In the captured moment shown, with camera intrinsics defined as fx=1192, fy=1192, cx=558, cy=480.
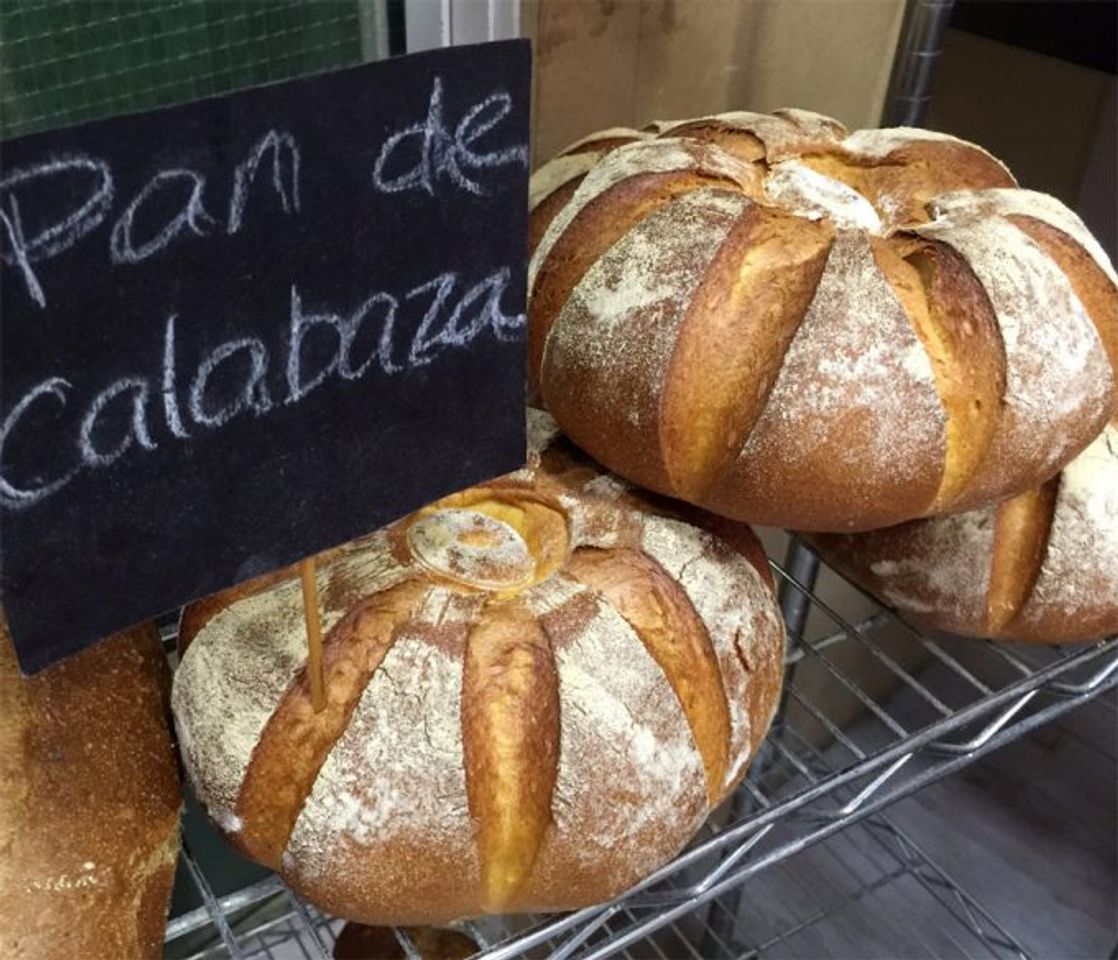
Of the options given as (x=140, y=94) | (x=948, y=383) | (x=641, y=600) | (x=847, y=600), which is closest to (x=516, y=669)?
(x=641, y=600)

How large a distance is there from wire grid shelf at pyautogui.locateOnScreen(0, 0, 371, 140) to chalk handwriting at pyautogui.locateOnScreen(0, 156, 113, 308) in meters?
0.45

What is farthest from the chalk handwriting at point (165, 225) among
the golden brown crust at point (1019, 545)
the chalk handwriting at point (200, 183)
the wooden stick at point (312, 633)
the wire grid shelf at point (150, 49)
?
the golden brown crust at point (1019, 545)

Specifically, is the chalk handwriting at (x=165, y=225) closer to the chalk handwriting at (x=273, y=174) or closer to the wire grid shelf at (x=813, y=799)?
the chalk handwriting at (x=273, y=174)

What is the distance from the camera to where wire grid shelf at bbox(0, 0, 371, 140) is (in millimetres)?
973

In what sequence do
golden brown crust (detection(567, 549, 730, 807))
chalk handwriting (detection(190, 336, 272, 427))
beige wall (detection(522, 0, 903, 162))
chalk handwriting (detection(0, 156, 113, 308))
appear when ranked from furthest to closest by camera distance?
beige wall (detection(522, 0, 903, 162))
golden brown crust (detection(567, 549, 730, 807))
chalk handwriting (detection(190, 336, 272, 427))
chalk handwriting (detection(0, 156, 113, 308))

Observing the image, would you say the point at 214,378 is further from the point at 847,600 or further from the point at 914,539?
the point at 847,600

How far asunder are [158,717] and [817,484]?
0.51m

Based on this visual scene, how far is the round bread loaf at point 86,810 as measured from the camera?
0.74m

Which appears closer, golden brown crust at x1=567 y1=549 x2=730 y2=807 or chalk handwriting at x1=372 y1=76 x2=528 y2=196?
chalk handwriting at x1=372 y1=76 x2=528 y2=196

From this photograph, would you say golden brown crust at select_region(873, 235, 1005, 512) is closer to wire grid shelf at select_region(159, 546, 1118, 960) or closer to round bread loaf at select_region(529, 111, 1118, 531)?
round bread loaf at select_region(529, 111, 1118, 531)

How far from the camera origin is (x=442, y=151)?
633mm

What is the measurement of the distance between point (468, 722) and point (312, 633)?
0.12 metres

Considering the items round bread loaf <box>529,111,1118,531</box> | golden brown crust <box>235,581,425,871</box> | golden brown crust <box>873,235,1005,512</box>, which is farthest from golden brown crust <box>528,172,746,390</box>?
golden brown crust <box>235,581,425,871</box>

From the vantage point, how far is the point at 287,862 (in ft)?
2.60
